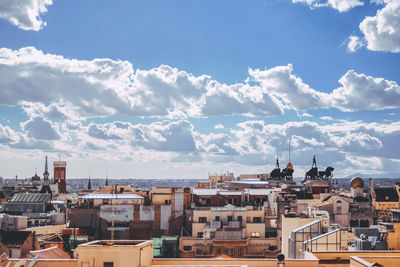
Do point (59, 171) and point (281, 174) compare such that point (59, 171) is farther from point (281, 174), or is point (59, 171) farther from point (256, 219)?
point (256, 219)

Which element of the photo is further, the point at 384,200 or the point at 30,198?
the point at 384,200

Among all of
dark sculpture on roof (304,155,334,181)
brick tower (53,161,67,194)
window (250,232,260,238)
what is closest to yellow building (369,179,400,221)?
dark sculpture on roof (304,155,334,181)

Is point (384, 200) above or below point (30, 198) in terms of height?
above

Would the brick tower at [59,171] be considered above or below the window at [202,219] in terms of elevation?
above

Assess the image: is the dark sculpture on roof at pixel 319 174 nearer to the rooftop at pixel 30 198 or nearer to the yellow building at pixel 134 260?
the rooftop at pixel 30 198

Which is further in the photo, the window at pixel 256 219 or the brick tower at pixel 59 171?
the brick tower at pixel 59 171

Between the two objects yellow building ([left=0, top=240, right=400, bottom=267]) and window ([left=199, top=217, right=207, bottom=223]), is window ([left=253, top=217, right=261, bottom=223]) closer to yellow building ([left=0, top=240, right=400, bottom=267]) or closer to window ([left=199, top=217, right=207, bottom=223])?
window ([left=199, top=217, right=207, bottom=223])

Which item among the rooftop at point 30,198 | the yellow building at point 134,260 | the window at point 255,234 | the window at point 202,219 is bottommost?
the window at point 255,234

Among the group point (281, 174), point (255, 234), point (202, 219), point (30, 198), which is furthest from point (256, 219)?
point (281, 174)

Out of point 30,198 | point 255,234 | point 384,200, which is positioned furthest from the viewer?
point 384,200

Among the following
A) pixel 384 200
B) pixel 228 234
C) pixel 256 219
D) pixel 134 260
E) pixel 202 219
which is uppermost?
pixel 134 260

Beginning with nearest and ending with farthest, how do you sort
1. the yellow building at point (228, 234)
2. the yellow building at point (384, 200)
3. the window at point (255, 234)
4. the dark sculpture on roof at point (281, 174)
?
the yellow building at point (228, 234) → the window at point (255, 234) → the yellow building at point (384, 200) → the dark sculpture on roof at point (281, 174)

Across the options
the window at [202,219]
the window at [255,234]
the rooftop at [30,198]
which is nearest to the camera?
the window at [255,234]

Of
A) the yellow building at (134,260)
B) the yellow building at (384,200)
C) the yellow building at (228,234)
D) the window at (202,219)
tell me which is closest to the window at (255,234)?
the yellow building at (228,234)
